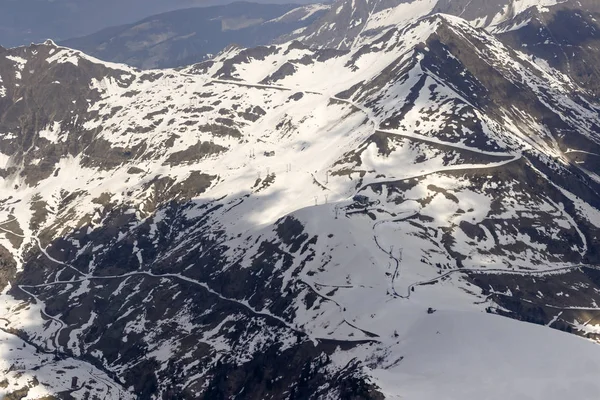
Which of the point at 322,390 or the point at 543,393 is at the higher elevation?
the point at 543,393

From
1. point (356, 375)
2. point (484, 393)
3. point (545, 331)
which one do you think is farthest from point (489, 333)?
point (356, 375)

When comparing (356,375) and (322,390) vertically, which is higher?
(356,375)

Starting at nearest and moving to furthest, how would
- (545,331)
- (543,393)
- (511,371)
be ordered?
1. (543,393)
2. (511,371)
3. (545,331)

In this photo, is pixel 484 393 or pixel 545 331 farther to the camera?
pixel 545 331

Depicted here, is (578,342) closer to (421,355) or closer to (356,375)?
(421,355)

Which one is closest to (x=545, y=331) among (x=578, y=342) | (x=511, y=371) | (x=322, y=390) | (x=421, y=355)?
(x=578, y=342)

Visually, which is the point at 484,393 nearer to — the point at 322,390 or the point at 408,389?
the point at 408,389

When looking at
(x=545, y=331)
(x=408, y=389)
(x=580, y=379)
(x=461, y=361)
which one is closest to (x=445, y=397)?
(x=408, y=389)

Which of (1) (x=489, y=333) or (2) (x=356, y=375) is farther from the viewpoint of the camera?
(1) (x=489, y=333)

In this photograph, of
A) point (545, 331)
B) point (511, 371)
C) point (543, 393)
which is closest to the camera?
point (543, 393)
